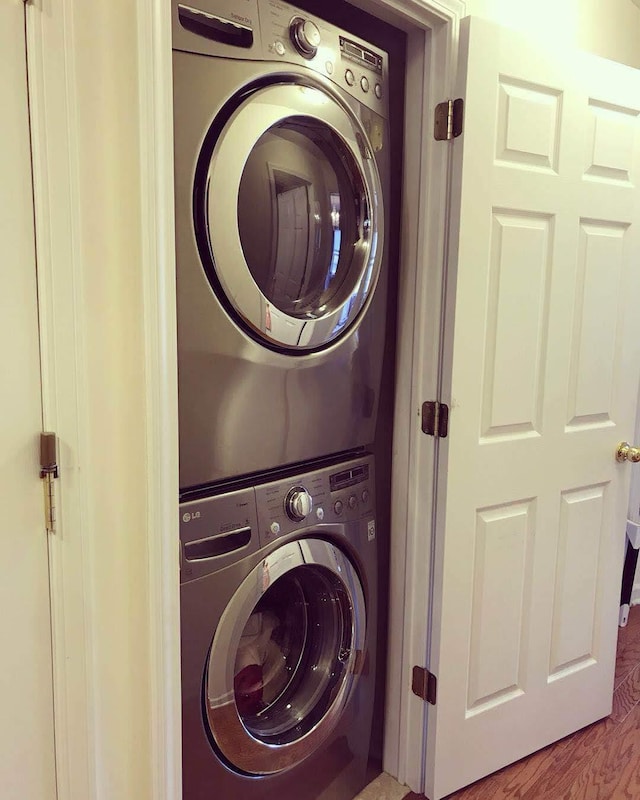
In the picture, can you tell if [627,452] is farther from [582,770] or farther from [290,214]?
[290,214]

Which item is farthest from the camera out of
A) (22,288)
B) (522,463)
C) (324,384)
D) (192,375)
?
(522,463)

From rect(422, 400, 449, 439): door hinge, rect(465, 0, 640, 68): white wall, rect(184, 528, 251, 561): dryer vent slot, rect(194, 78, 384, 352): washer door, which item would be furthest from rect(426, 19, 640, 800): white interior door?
rect(184, 528, 251, 561): dryer vent slot

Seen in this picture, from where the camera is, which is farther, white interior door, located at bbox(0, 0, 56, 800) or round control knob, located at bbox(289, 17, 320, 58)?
round control knob, located at bbox(289, 17, 320, 58)

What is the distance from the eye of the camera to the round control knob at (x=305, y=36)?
1.28 meters

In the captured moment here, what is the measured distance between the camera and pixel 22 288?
1058 mm

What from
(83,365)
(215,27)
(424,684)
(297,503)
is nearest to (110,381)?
(83,365)

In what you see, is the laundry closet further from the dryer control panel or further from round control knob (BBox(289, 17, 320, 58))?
round control knob (BBox(289, 17, 320, 58))

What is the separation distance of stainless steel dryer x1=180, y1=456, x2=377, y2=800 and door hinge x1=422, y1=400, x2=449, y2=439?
191 millimetres

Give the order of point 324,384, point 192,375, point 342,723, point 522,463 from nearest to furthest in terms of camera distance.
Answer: point 192,375
point 324,384
point 342,723
point 522,463

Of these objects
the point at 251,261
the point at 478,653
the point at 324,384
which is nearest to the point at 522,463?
the point at 478,653

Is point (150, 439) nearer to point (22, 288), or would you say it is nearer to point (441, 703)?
point (22, 288)

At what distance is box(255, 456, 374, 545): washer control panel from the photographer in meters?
1.37

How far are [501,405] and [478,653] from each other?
67 centimetres

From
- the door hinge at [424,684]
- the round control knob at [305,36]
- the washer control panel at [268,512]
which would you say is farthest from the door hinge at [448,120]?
the door hinge at [424,684]
